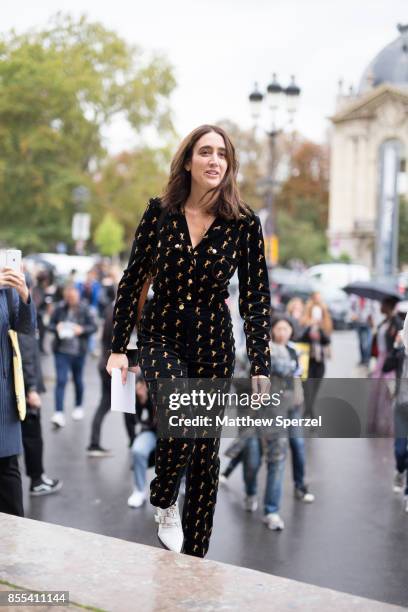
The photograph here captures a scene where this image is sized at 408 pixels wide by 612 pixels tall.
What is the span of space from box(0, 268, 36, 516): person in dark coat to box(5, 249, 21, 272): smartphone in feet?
0.08

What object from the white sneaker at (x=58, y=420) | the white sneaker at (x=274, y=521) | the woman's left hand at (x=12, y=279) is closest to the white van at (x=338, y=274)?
the white sneaker at (x=58, y=420)

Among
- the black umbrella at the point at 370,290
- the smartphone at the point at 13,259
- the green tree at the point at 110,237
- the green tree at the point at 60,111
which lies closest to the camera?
the smartphone at the point at 13,259

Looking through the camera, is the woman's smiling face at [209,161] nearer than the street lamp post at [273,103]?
Yes

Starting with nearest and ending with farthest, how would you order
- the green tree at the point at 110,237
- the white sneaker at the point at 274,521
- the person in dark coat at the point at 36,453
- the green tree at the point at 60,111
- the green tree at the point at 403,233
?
the white sneaker at the point at 274,521 → the person in dark coat at the point at 36,453 → the green tree at the point at 60,111 → the green tree at the point at 110,237 → the green tree at the point at 403,233

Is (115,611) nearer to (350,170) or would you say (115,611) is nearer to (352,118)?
(352,118)

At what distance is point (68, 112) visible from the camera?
35.6 meters

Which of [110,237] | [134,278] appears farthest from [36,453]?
[110,237]

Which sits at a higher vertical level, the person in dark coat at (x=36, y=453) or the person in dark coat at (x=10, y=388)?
the person in dark coat at (x=10, y=388)

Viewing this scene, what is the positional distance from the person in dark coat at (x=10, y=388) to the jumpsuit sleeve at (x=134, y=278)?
0.77 meters

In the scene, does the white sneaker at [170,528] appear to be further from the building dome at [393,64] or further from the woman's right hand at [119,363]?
the building dome at [393,64]

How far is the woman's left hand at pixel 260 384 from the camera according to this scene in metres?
3.90

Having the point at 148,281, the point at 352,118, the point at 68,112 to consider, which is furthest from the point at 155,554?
the point at 352,118

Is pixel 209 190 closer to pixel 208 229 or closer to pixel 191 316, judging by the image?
pixel 208 229

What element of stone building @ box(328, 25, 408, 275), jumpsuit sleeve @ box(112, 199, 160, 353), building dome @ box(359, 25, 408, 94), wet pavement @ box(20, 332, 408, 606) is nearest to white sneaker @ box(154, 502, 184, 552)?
jumpsuit sleeve @ box(112, 199, 160, 353)
